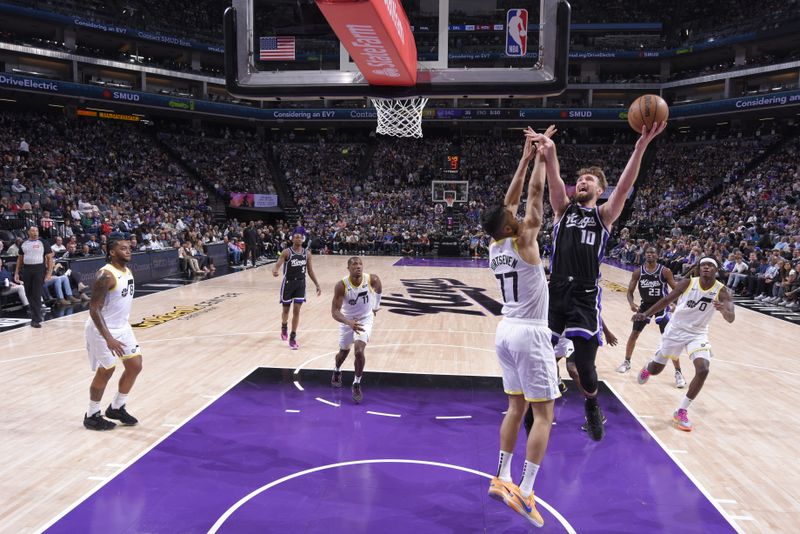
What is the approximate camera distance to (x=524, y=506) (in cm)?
346

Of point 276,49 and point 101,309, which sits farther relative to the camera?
point 276,49

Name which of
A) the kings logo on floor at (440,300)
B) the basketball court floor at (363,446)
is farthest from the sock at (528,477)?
the kings logo on floor at (440,300)

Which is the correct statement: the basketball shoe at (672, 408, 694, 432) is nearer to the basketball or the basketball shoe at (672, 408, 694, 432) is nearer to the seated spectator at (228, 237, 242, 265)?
the basketball

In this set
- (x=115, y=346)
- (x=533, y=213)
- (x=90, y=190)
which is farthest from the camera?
(x=90, y=190)

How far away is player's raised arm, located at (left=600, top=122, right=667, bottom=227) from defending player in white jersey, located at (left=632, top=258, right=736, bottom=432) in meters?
2.14

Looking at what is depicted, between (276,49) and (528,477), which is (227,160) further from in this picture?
(528,477)

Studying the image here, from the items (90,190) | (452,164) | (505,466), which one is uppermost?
(452,164)

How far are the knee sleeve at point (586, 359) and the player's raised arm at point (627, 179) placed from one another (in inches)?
33.0

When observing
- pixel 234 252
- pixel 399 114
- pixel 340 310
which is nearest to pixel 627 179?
pixel 340 310

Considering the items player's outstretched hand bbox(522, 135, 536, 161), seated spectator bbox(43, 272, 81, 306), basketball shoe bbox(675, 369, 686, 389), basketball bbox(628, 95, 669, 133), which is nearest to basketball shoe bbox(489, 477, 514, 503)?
player's outstretched hand bbox(522, 135, 536, 161)

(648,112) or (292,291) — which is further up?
(648,112)

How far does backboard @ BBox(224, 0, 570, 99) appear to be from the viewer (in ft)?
23.8

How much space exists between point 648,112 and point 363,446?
3460 millimetres

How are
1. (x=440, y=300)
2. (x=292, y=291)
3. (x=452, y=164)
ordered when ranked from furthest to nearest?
(x=452, y=164)
(x=440, y=300)
(x=292, y=291)
